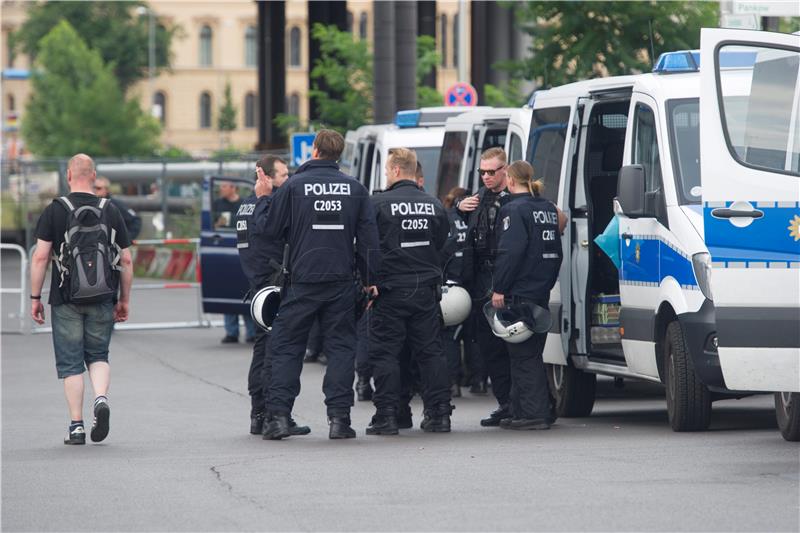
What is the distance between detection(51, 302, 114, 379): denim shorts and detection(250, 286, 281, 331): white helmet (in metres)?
0.95

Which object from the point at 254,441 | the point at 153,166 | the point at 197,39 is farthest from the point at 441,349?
the point at 197,39

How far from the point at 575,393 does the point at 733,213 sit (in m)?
3.89

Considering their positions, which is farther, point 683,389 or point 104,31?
point 104,31

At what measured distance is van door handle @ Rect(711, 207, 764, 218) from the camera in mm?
8750

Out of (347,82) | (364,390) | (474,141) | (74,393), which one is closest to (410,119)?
(474,141)

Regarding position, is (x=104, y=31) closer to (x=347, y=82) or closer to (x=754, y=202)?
(x=347, y=82)

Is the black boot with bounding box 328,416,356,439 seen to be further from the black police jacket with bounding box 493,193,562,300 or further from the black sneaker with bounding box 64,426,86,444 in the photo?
the black sneaker with bounding box 64,426,86,444

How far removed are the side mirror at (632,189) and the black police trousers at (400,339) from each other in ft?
4.66

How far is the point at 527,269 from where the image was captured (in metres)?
11.1

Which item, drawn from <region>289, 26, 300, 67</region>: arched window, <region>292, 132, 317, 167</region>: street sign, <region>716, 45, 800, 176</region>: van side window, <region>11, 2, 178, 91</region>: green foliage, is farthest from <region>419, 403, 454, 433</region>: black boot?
<region>289, 26, 300, 67</region>: arched window

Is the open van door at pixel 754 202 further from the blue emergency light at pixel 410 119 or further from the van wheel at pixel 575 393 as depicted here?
the blue emergency light at pixel 410 119

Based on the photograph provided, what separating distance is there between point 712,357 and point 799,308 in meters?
1.31

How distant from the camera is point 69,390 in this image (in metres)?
11.1

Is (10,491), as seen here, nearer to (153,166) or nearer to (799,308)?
(799,308)
